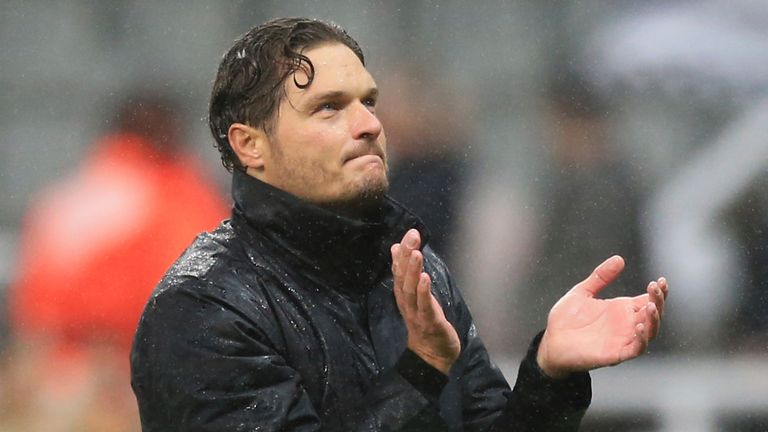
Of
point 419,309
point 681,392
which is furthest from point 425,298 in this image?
point 681,392

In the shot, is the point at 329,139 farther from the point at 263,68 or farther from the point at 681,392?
the point at 681,392

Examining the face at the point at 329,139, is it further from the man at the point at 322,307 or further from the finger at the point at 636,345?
the finger at the point at 636,345

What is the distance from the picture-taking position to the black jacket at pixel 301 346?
177 centimetres

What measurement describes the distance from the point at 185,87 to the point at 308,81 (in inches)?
102

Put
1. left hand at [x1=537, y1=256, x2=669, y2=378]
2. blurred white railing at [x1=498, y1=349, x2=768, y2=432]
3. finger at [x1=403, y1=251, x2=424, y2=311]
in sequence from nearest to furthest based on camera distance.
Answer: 1. finger at [x1=403, y1=251, x2=424, y2=311]
2. left hand at [x1=537, y1=256, x2=669, y2=378]
3. blurred white railing at [x1=498, y1=349, x2=768, y2=432]

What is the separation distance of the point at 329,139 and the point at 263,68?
0.46ft

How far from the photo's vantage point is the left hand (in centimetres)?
181

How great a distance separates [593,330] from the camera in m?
1.84

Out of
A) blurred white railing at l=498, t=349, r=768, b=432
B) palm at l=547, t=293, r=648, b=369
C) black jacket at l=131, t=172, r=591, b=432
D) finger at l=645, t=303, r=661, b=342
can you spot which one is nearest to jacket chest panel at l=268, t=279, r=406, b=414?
black jacket at l=131, t=172, r=591, b=432

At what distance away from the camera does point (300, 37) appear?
200 centimetres

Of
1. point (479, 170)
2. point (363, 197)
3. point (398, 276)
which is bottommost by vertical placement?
point (398, 276)

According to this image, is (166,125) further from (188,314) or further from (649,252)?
(188,314)

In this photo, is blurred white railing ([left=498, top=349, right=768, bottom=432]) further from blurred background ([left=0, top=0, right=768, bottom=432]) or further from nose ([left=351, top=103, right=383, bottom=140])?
nose ([left=351, top=103, right=383, bottom=140])

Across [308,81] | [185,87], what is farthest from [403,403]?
[185,87]
